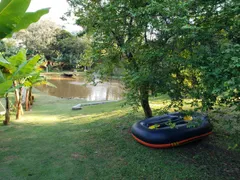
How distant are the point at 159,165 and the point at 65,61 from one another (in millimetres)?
29867

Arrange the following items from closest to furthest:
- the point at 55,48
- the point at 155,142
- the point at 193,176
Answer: the point at 193,176
the point at 155,142
the point at 55,48

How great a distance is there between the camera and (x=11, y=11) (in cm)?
187

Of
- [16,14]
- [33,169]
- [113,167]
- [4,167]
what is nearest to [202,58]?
[16,14]

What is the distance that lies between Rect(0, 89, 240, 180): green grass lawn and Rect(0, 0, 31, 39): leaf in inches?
92.6

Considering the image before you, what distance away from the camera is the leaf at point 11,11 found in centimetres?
184

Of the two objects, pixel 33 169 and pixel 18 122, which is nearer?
pixel 33 169

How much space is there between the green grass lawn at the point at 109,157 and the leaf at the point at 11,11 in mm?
2351

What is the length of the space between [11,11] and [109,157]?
2966mm

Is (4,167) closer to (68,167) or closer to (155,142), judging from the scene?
(68,167)

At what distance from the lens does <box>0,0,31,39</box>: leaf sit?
6.04ft

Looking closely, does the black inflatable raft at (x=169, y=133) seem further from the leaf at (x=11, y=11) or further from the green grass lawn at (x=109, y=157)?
the leaf at (x=11, y=11)

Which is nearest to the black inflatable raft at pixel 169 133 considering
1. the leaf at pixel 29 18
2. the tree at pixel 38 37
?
the leaf at pixel 29 18

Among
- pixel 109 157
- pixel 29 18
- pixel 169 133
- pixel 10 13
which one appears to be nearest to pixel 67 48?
pixel 109 157

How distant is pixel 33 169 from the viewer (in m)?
3.39
